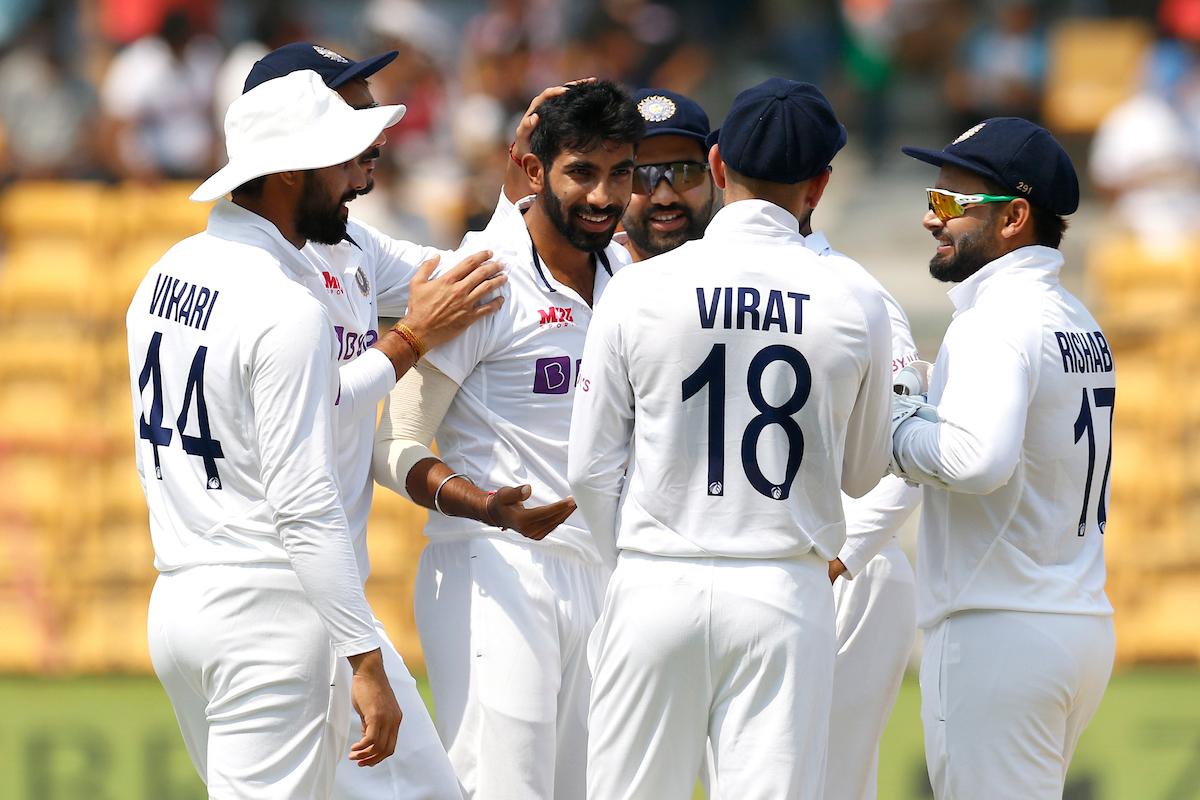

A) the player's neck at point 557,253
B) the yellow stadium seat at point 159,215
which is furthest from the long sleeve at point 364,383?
the yellow stadium seat at point 159,215

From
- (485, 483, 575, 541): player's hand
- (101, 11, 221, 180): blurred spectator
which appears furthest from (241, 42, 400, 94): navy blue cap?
(101, 11, 221, 180): blurred spectator

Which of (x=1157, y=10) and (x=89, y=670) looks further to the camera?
(x=1157, y=10)

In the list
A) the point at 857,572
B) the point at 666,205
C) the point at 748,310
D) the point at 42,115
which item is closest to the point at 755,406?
the point at 748,310

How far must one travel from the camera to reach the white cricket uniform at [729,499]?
3955 millimetres

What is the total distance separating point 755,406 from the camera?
395cm

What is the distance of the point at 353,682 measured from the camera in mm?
3924

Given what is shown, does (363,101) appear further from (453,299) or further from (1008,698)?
(1008,698)

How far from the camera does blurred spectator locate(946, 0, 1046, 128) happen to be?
12.6 meters

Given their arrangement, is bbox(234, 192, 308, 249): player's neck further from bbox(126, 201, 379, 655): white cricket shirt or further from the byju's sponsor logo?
the byju's sponsor logo

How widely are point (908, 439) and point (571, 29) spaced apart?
9559mm

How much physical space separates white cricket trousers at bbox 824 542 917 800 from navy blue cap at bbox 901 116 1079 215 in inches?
46.2

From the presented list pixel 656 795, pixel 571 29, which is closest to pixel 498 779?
pixel 656 795

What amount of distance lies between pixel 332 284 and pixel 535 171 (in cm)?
66

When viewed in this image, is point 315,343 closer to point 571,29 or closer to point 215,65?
point 215,65
